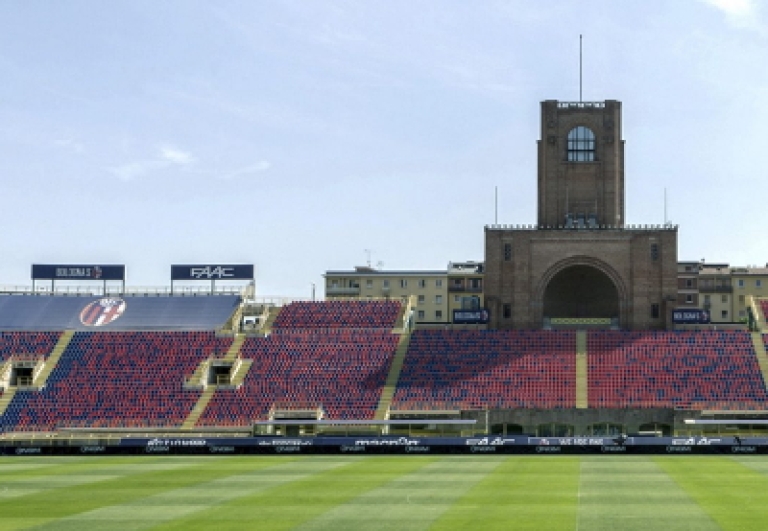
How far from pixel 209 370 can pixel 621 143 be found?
3808 centimetres

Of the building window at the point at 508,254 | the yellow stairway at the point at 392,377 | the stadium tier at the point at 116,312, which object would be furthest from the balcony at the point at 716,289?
the stadium tier at the point at 116,312

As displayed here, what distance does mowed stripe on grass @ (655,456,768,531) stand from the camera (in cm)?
3303

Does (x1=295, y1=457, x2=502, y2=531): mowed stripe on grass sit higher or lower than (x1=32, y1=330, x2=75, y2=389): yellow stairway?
lower

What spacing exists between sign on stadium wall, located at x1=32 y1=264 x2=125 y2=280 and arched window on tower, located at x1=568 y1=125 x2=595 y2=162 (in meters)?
39.2

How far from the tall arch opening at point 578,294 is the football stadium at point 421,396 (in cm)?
16

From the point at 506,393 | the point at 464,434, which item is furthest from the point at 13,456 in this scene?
the point at 506,393

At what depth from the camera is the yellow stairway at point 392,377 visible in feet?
258

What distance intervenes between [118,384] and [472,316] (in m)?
28.1

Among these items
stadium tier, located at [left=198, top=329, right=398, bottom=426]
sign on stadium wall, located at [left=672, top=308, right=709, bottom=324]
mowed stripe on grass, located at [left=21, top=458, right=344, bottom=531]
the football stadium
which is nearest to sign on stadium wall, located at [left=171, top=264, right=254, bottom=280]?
the football stadium

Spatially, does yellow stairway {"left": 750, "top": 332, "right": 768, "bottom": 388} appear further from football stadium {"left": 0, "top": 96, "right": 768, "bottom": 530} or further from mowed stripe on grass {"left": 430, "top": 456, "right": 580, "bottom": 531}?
mowed stripe on grass {"left": 430, "top": 456, "right": 580, "bottom": 531}

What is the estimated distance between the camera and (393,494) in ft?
132

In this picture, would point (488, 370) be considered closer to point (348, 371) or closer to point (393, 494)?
point (348, 371)

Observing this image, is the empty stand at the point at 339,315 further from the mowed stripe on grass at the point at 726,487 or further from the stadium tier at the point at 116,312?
the mowed stripe on grass at the point at 726,487

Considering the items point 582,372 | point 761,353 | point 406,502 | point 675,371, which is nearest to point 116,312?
point 582,372
